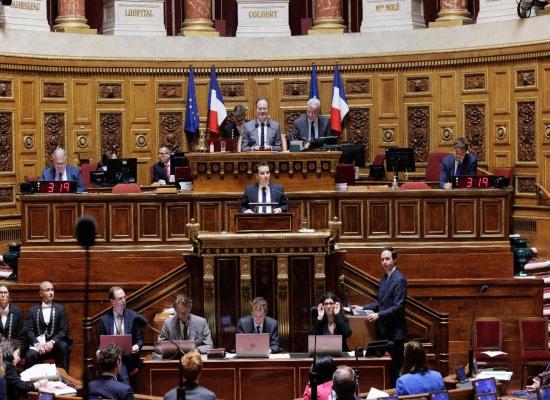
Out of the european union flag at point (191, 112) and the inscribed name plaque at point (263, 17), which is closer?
the european union flag at point (191, 112)

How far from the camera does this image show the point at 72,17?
19.5 meters

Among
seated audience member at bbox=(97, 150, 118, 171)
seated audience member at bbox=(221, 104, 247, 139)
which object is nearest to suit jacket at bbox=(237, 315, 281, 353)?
seated audience member at bbox=(221, 104, 247, 139)

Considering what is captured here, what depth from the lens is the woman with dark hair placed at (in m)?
9.50

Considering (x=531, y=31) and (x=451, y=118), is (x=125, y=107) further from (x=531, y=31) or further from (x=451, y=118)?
(x=531, y=31)

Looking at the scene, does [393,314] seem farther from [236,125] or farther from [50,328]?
[236,125]

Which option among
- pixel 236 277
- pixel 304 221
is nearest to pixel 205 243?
pixel 236 277

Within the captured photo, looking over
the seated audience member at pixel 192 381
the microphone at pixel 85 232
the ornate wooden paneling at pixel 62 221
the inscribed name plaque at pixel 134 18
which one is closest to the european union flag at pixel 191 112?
the inscribed name plaque at pixel 134 18

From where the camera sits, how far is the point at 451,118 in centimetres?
1873

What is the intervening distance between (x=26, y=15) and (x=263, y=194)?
663 centimetres

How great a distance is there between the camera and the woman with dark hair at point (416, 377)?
950 centimetres

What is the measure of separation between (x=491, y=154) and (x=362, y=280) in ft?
17.7

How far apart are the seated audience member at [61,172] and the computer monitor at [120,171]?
3.22ft

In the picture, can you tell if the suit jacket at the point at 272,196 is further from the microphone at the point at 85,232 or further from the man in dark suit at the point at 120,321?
the microphone at the point at 85,232

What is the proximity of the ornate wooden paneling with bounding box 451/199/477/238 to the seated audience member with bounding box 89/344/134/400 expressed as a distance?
6050mm
